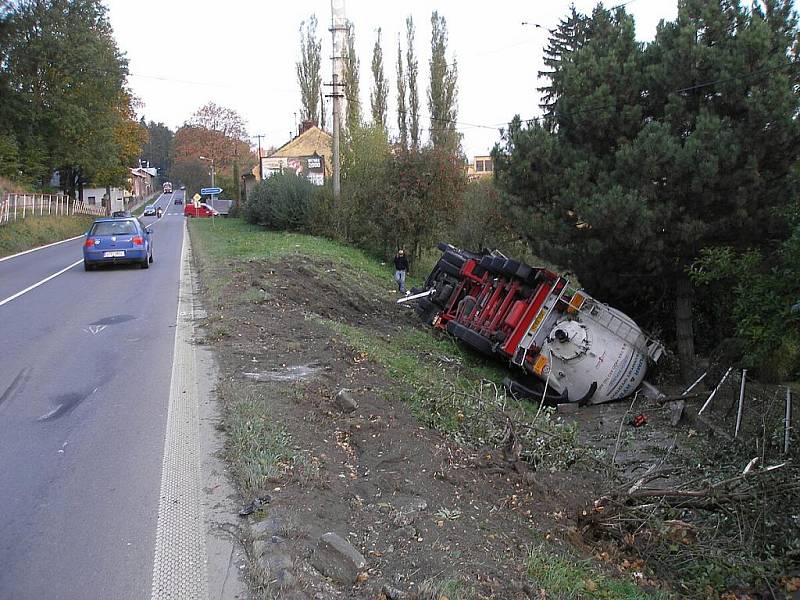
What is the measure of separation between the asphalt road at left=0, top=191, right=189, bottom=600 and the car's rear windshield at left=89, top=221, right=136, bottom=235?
683 cm

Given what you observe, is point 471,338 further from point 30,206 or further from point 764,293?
point 30,206

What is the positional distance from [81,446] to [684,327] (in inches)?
451

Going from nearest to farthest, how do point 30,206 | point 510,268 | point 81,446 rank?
point 81,446, point 510,268, point 30,206

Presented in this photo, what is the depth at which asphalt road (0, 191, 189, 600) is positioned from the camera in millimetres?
4066

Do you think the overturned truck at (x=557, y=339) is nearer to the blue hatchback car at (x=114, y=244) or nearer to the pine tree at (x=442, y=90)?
the blue hatchback car at (x=114, y=244)

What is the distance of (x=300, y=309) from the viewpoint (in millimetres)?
13203

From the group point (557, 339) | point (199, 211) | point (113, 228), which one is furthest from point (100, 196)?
point (557, 339)

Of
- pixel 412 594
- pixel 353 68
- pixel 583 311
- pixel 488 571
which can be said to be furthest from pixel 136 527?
pixel 353 68

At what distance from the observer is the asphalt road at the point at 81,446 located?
4066 mm

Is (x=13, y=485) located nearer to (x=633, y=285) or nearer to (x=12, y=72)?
(x=633, y=285)

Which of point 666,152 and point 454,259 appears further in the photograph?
point 454,259

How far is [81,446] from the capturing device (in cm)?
606

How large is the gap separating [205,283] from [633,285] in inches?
369

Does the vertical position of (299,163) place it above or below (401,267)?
above
